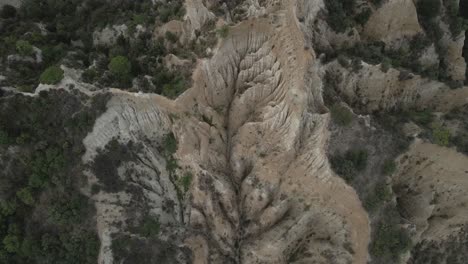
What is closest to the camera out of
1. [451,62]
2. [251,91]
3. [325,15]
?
[251,91]

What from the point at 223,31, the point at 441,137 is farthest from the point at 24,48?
the point at 441,137

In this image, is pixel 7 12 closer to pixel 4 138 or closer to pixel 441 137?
pixel 4 138

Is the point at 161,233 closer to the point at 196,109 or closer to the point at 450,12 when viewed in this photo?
the point at 196,109

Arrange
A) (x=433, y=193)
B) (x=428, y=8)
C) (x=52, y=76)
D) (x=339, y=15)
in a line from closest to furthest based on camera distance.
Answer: (x=52, y=76)
(x=433, y=193)
(x=339, y=15)
(x=428, y=8)

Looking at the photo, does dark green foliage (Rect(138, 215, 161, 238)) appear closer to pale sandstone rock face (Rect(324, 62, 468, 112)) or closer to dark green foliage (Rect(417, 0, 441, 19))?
pale sandstone rock face (Rect(324, 62, 468, 112))

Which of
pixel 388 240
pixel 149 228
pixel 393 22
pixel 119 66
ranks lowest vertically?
pixel 388 240

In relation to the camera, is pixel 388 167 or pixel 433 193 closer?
pixel 388 167

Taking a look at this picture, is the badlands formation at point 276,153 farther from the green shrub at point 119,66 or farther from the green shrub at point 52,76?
the green shrub at point 119,66

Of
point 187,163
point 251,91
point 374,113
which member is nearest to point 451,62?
point 374,113

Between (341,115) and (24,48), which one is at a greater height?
(24,48)
